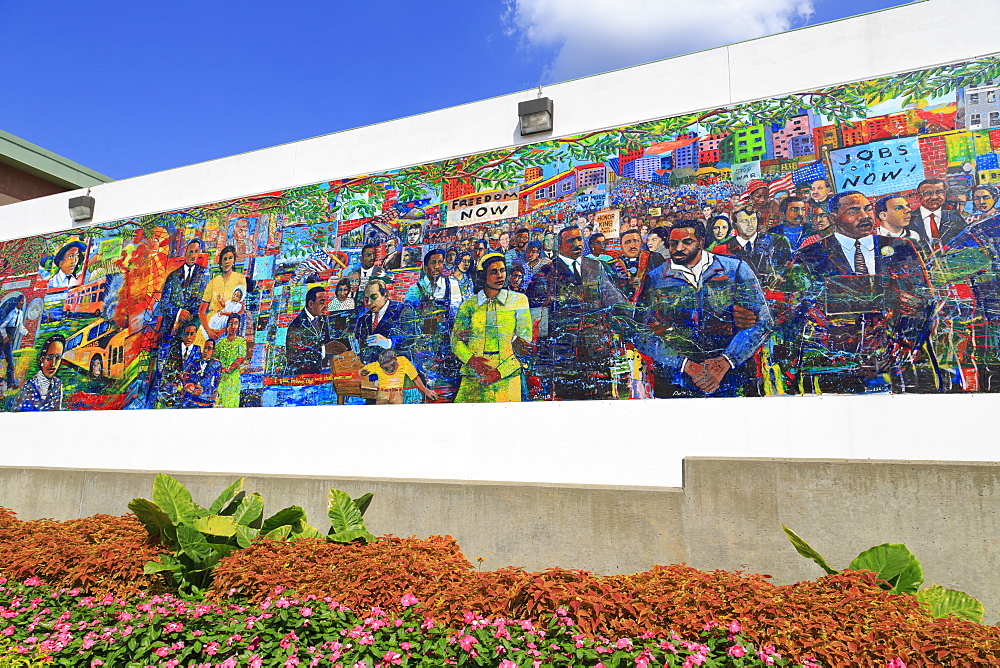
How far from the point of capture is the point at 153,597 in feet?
16.4

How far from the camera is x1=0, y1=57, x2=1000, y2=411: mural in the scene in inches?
257

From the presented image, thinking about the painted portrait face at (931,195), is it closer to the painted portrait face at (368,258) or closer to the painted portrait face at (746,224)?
the painted portrait face at (746,224)

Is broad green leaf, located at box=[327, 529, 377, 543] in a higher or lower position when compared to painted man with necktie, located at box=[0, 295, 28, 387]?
lower

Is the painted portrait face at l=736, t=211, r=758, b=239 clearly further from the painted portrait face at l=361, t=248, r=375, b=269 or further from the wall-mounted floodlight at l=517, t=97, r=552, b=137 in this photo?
the painted portrait face at l=361, t=248, r=375, b=269

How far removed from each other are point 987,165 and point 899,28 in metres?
1.68

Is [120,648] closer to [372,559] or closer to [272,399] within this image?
[372,559]

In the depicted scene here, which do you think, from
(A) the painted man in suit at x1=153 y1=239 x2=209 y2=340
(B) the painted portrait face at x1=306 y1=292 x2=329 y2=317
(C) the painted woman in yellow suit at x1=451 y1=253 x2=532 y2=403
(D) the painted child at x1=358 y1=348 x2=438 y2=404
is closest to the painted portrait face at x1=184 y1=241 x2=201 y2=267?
(A) the painted man in suit at x1=153 y1=239 x2=209 y2=340

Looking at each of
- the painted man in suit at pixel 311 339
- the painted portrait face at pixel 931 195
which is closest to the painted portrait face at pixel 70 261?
the painted man in suit at pixel 311 339

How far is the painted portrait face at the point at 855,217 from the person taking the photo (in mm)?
6766

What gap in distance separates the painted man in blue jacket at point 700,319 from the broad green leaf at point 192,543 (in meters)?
4.35

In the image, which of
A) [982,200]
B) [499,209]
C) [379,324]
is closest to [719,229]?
[982,200]

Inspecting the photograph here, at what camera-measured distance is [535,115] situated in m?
8.33

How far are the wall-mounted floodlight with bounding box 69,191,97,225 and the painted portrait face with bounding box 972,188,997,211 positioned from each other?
12.0 metres

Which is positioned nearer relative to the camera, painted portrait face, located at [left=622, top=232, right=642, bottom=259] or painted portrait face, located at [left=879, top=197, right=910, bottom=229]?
painted portrait face, located at [left=879, top=197, right=910, bottom=229]
